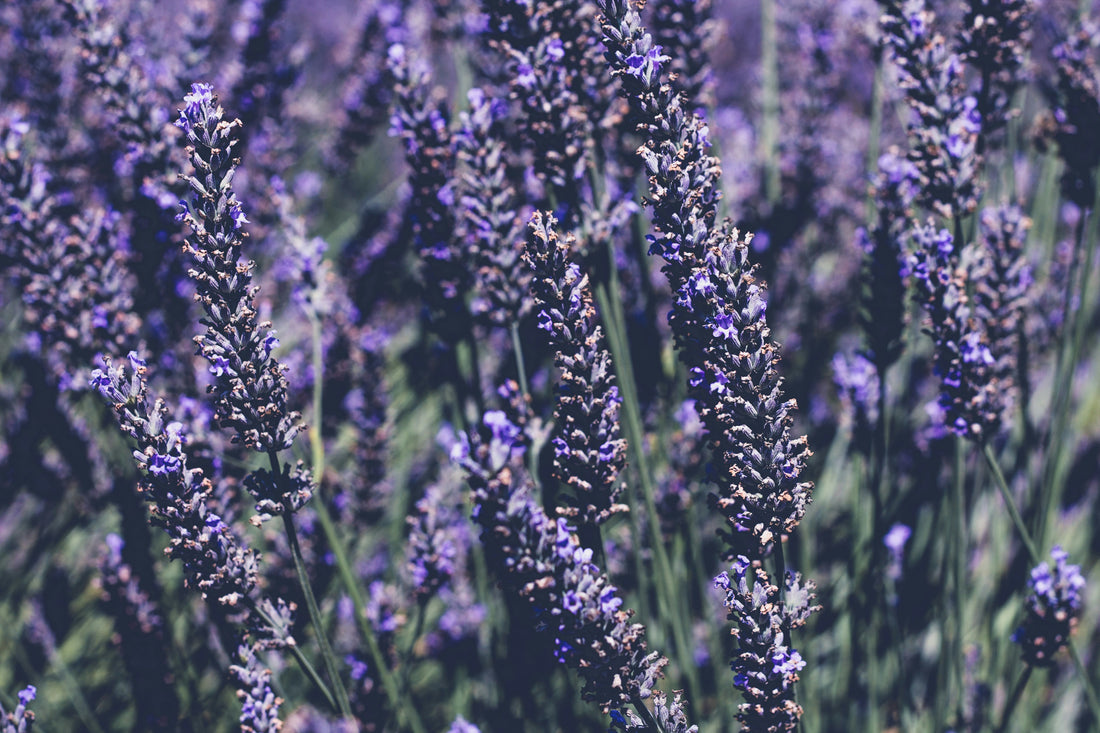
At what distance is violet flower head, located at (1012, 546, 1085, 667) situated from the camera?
70.6 inches

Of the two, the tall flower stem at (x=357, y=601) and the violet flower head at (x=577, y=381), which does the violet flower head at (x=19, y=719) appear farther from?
the violet flower head at (x=577, y=381)

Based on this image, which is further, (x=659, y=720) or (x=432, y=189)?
(x=432, y=189)

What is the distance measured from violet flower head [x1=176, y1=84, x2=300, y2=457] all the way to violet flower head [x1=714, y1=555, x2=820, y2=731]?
82cm

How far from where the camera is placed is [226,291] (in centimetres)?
131

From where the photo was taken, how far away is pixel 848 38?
3.89 meters

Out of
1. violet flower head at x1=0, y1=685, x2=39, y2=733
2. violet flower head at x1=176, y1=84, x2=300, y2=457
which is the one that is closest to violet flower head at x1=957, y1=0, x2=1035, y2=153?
violet flower head at x1=176, y1=84, x2=300, y2=457

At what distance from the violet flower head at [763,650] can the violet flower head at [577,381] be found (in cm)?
27

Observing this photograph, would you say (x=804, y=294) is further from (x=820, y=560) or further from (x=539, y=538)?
(x=539, y=538)

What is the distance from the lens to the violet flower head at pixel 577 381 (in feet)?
4.37

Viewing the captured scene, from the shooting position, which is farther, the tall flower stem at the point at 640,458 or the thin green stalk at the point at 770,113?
the thin green stalk at the point at 770,113

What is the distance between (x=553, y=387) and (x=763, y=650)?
0.56 m

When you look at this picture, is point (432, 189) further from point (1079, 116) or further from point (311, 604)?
point (1079, 116)

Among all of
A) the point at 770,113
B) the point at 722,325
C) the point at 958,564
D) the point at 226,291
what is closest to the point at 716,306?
the point at 722,325

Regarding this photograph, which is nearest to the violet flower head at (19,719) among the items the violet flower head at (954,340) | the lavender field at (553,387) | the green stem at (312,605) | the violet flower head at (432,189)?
the lavender field at (553,387)
